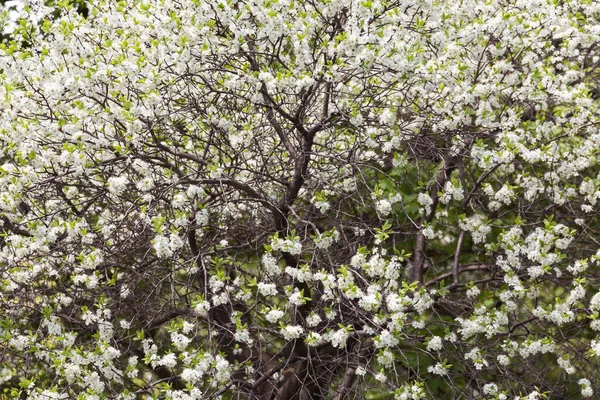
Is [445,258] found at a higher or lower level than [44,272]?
lower

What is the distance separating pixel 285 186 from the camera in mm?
5738

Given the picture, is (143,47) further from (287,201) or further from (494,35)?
(494,35)

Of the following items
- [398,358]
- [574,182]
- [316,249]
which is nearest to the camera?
[316,249]

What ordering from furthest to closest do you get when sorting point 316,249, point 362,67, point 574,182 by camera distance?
point 574,182
point 316,249
point 362,67

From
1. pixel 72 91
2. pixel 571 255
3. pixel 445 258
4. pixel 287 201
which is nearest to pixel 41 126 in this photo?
pixel 72 91

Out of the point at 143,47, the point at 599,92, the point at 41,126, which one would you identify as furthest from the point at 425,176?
the point at 41,126

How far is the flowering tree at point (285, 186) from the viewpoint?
4.96m

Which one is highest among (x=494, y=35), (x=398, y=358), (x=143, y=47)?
(x=143, y=47)

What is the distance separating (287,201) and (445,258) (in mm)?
2196

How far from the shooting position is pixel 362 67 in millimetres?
4766

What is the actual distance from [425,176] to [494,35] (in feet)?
4.33

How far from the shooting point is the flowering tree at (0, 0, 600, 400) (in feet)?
16.3

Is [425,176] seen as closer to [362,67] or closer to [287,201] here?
[287,201]

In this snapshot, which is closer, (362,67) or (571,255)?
(362,67)
